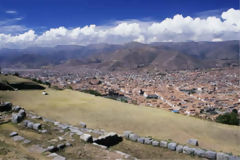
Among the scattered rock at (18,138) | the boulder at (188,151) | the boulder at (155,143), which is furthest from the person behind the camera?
Answer: the boulder at (155,143)

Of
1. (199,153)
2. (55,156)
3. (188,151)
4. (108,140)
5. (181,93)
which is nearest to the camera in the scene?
(55,156)

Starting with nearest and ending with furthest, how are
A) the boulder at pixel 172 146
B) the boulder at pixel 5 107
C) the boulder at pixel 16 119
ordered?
the boulder at pixel 172 146 < the boulder at pixel 16 119 < the boulder at pixel 5 107

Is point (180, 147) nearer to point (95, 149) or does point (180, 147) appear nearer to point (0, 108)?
point (95, 149)

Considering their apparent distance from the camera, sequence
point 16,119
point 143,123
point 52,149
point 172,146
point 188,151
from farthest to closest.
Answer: point 143,123 < point 16,119 < point 172,146 < point 188,151 < point 52,149

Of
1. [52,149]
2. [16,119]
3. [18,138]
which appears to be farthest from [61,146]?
[16,119]

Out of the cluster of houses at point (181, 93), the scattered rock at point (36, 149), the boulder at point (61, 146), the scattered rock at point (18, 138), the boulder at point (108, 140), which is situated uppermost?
the scattered rock at point (18, 138)

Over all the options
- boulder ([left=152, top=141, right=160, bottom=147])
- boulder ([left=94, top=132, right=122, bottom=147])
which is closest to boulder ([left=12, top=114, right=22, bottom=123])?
boulder ([left=94, top=132, right=122, bottom=147])

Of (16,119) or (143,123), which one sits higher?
(16,119)

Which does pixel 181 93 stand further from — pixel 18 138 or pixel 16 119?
pixel 18 138

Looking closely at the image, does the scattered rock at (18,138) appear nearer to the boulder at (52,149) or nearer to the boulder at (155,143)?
the boulder at (52,149)

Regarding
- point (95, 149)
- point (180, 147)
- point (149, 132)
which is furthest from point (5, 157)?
point (149, 132)

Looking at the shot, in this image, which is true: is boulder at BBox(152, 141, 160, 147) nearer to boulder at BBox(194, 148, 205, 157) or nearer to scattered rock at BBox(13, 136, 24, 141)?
boulder at BBox(194, 148, 205, 157)

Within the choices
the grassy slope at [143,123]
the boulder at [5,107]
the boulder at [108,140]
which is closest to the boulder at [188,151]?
the grassy slope at [143,123]
